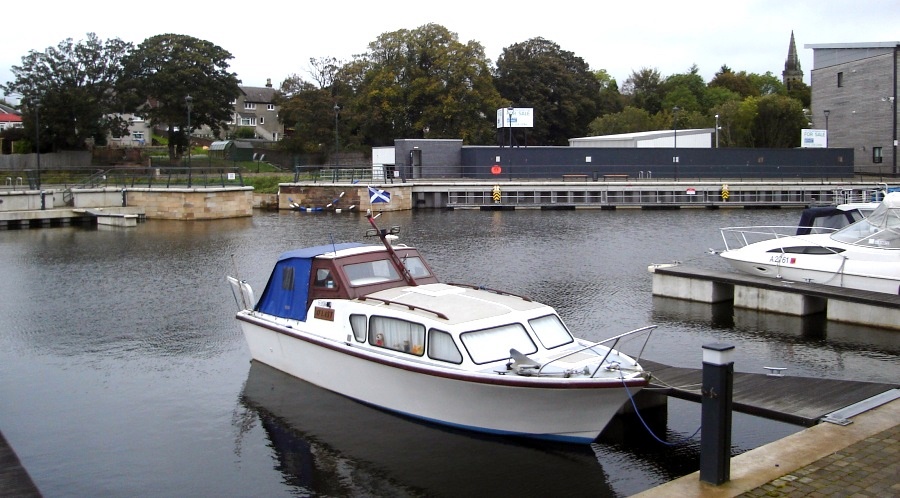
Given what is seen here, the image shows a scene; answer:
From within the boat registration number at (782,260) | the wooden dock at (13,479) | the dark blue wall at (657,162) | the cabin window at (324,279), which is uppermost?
the dark blue wall at (657,162)

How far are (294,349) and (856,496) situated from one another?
10.6 m

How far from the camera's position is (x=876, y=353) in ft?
60.2

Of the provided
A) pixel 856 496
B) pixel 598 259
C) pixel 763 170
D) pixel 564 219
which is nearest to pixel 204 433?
pixel 856 496

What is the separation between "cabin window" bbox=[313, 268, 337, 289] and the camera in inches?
637

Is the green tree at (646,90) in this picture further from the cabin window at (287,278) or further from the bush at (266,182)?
the cabin window at (287,278)

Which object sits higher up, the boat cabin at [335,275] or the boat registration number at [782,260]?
the boat cabin at [335,275]

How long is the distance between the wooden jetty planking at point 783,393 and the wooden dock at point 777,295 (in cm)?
769

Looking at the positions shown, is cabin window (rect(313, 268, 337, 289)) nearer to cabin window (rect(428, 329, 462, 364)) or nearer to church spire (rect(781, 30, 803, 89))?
cabin window (rect(428, 329, 462, 364))

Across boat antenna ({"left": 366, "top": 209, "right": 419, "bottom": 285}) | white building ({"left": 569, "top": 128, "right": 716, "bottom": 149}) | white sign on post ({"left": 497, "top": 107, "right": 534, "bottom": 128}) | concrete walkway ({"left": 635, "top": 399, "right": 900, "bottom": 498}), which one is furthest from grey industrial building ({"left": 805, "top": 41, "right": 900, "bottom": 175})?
concrete walkway ({"left": 635, "top": 399, "right": 900, "bottom": 498})

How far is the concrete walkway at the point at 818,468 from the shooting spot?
884 cm

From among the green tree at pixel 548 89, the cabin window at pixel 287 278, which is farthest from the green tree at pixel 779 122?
the cabin window at pixel 287 278

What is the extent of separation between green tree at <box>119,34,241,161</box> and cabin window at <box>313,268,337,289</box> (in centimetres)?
6192

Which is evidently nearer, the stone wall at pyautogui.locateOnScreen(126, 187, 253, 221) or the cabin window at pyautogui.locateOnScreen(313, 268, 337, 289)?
the cabin window at pyautogui.locateOnScreen(313, 268, 337, 289)

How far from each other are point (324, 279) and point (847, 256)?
13970mm
